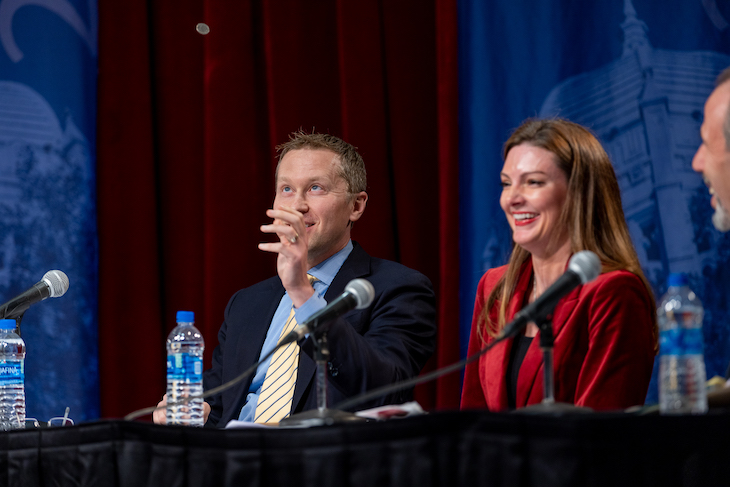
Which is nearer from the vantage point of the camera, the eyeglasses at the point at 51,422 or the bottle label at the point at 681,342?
the bottle label at the point at 681,342

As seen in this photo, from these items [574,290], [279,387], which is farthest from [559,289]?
[279,387]

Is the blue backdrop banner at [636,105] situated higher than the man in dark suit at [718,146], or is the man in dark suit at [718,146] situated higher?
the blue backdrop banner at [636,105]

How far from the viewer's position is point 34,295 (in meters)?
2.02

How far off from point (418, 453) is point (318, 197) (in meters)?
1.45

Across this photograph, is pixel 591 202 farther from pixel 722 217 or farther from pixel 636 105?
pixel 636 105

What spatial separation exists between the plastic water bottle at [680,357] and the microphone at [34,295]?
4.85 feet

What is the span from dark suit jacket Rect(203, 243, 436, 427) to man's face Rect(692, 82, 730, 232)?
2.94 ft

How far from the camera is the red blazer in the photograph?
1830mm

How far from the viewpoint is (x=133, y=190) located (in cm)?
327

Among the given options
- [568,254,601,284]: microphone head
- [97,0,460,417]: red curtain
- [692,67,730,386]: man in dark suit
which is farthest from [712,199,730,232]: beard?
[97,0,460,417]: red curtain

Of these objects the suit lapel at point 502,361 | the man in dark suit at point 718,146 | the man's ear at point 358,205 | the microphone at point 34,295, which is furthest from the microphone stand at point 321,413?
the man's ear at point 358,205

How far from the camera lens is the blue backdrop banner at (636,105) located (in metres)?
2.73

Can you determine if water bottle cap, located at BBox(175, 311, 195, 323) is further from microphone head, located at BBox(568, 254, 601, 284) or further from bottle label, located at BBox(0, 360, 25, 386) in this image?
microphone head, located at BBox(568, 254, 601, 284)

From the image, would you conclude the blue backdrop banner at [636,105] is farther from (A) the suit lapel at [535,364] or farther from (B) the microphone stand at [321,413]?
(B) the microphone stand at [321,413]
